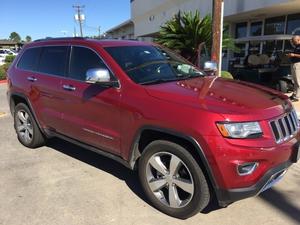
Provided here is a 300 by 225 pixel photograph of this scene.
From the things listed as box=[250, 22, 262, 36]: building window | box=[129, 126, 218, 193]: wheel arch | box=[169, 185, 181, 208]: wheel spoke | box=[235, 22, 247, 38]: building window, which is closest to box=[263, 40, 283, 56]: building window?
box=[250, 22, 262, 36]: building window

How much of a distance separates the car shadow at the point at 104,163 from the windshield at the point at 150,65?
134 centimetres

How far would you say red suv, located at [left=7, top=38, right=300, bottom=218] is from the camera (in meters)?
3.38

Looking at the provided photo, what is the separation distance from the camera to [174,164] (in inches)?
146

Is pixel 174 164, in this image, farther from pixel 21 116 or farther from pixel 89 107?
pixel 21 116

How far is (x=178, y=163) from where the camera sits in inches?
145

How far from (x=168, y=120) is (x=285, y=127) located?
Result: 116 centimetres

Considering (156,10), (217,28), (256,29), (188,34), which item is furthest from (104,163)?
(156,10)

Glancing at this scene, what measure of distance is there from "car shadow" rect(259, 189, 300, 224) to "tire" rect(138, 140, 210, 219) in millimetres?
974

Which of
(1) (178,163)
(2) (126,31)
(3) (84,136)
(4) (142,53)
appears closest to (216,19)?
(4) (142,53)

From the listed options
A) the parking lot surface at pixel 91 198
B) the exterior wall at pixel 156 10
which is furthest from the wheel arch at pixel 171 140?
the exterior wall at pixel 156 10

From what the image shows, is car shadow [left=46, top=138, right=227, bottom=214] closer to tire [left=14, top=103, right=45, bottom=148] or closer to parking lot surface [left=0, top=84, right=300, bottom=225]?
parking lot surface [left=0, top=84, right=300, bottom=225]

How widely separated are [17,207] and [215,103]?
2.42m

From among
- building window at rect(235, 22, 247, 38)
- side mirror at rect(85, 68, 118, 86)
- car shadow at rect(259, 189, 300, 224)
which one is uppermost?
building window at rect(235, 22, 247, 38)

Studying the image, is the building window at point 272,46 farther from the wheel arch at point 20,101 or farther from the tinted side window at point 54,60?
the tinted side window at point 54,60
